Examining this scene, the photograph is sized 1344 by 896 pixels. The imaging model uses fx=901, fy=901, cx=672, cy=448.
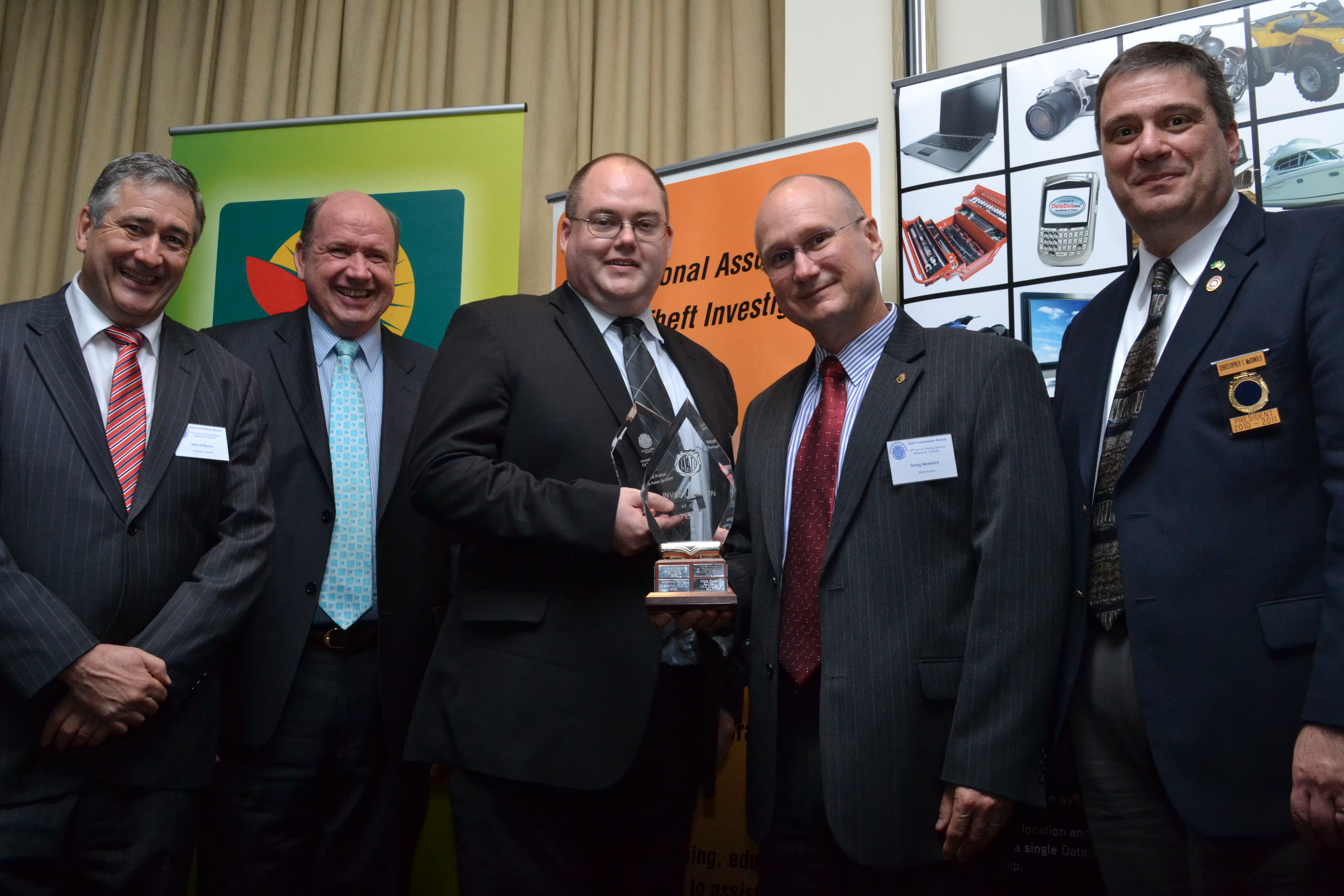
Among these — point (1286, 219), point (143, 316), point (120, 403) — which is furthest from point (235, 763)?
point (1286, 219)

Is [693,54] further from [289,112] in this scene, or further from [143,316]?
[143,316]

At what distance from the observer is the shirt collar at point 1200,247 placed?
1.71 m

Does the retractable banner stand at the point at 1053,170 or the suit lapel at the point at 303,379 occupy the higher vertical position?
the retractable banner stand at the point at 1053,170

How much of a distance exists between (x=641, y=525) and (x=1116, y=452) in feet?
3.00

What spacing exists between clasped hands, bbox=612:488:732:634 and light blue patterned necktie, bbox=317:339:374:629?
2.97ft

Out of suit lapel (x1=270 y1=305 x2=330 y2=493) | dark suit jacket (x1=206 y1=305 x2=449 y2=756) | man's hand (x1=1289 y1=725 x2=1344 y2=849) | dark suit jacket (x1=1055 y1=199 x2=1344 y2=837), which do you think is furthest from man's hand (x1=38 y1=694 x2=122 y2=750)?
man's hand (x1=1289 y1=725 x2=1344 y2=849)

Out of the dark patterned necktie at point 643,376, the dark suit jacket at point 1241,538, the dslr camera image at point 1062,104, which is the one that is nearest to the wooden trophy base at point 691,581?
the dark patterned necktie at point 643,376

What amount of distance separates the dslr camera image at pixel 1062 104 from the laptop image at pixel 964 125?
114 millimetres

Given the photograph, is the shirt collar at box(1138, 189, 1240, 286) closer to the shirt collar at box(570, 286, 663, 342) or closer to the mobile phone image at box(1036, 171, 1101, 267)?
the mobile phone image at box(1036, 171, 1101, 267)

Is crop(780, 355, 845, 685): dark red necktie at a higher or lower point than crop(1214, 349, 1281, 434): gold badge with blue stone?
lower

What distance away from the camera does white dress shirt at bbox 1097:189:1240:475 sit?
171 centimetres

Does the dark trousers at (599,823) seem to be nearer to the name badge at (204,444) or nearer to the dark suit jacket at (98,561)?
the dark suit jacket at (98,561)

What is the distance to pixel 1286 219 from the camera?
163 cm

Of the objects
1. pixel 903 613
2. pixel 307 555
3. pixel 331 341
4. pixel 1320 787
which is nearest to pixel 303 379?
pixel 331 341
